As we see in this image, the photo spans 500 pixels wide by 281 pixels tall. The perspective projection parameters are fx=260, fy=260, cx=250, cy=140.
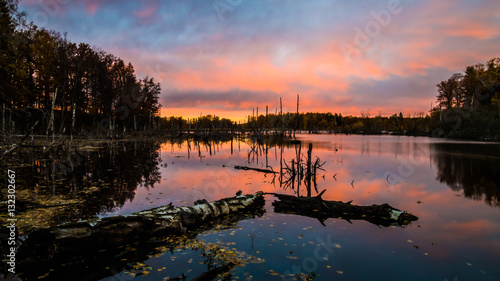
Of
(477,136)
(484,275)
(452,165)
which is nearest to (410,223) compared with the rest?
(484,275)

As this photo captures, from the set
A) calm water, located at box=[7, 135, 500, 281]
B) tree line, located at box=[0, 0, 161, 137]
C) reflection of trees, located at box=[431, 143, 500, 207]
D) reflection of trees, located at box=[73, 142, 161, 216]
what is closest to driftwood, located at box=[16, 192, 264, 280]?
calm water, located at box=[7, 135, 500, 281]

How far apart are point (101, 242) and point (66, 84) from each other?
4382cm

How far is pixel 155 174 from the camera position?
16281 millimetres

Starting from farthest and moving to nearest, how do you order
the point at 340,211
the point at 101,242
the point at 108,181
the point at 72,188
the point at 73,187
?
the point at 108,181 → the point at 73,187 → the point at 72,188 → the point at 340,211 → the point at 101,242

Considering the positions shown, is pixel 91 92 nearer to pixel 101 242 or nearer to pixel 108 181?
pixel 108 181

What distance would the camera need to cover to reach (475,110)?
53.6m

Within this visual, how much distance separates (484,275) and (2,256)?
988 cm

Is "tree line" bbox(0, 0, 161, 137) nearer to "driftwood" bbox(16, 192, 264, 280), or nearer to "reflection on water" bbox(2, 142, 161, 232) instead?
"reflection on water" bbox(2, 142, 161, 232)

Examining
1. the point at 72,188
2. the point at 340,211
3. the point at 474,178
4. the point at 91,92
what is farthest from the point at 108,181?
the point at 91,92

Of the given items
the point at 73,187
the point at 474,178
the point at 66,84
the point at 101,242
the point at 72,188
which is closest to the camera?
the point at 101,242

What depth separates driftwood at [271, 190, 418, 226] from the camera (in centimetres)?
870

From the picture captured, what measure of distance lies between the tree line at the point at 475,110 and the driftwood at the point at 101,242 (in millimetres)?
62673

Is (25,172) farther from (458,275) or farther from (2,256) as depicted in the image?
(458,275)

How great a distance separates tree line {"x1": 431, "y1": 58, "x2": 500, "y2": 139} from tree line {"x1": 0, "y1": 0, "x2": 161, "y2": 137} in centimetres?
6687
